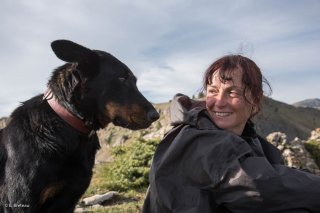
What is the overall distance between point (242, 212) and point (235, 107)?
2.58 ft

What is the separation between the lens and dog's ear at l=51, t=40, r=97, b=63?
3.98 meters

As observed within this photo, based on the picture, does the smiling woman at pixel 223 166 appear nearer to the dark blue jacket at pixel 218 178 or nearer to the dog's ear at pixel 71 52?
the dark blue jacket at pixel 218 178

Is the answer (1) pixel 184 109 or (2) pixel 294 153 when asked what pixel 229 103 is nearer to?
(1) pixel 184 109

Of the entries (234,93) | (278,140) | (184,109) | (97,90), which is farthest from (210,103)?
(278,140)

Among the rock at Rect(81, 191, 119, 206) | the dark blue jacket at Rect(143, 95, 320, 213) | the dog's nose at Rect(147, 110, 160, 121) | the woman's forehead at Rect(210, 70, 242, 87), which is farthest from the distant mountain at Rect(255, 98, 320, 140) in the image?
the dark blue jacket at Rect(143, 95, 320, 213)

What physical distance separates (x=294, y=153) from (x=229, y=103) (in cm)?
1202

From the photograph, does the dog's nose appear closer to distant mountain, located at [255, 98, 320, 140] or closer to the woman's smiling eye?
the woman's smiling eye

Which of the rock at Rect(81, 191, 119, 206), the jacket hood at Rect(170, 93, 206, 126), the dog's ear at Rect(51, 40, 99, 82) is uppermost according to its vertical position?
the dog's ear at Rect(51, 40, 99, 82)

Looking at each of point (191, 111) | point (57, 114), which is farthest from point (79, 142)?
point (191, 111)

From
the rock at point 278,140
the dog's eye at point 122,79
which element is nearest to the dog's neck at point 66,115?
the dog's eye at point 122,79

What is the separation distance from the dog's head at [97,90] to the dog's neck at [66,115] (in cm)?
5

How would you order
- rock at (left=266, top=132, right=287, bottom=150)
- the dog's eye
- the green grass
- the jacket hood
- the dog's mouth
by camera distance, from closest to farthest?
the jacket hood → the dog's mouth → the dog's eye → the green grass → rock at (left=266, top=132, right=287, bottom=150)

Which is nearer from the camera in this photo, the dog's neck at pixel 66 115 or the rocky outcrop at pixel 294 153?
the dog's neck at pixel 66 115

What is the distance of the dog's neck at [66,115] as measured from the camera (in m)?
3.99
